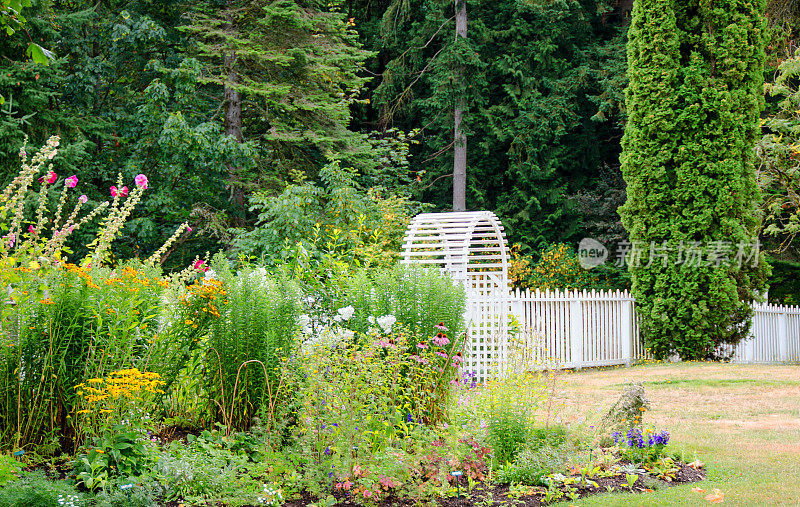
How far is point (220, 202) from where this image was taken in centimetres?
1448

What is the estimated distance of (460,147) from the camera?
19141mm

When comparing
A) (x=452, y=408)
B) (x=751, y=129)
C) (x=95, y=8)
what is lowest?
(x=452, y=408)

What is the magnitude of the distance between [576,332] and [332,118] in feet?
21.4

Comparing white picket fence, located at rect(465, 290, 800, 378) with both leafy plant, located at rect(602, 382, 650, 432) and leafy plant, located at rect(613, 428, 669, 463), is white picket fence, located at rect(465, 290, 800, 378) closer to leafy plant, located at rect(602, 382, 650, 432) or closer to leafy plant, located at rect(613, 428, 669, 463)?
leafy plant, located at rect(602, 382, 650, 432)

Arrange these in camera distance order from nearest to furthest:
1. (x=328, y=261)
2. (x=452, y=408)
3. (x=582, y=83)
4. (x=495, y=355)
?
(x=452, y=408) → (x=328, y=261) → (x=495, y=355) → (x=582, y=83)

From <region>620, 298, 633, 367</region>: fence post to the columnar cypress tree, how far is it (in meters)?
0.61

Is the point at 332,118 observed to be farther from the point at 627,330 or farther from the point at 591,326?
the point at 627,330

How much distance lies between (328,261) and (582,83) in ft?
49.1

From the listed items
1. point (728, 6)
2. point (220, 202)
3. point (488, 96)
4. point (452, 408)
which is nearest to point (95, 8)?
point (220, 202)

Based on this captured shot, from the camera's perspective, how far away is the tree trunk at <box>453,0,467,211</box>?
1886 centimetres

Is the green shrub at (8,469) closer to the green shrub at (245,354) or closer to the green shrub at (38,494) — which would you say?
the green shrub at (38,494)

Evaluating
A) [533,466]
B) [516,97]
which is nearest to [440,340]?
[533,466]

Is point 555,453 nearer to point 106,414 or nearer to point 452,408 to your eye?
point 452,408

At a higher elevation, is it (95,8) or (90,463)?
(95,8)
